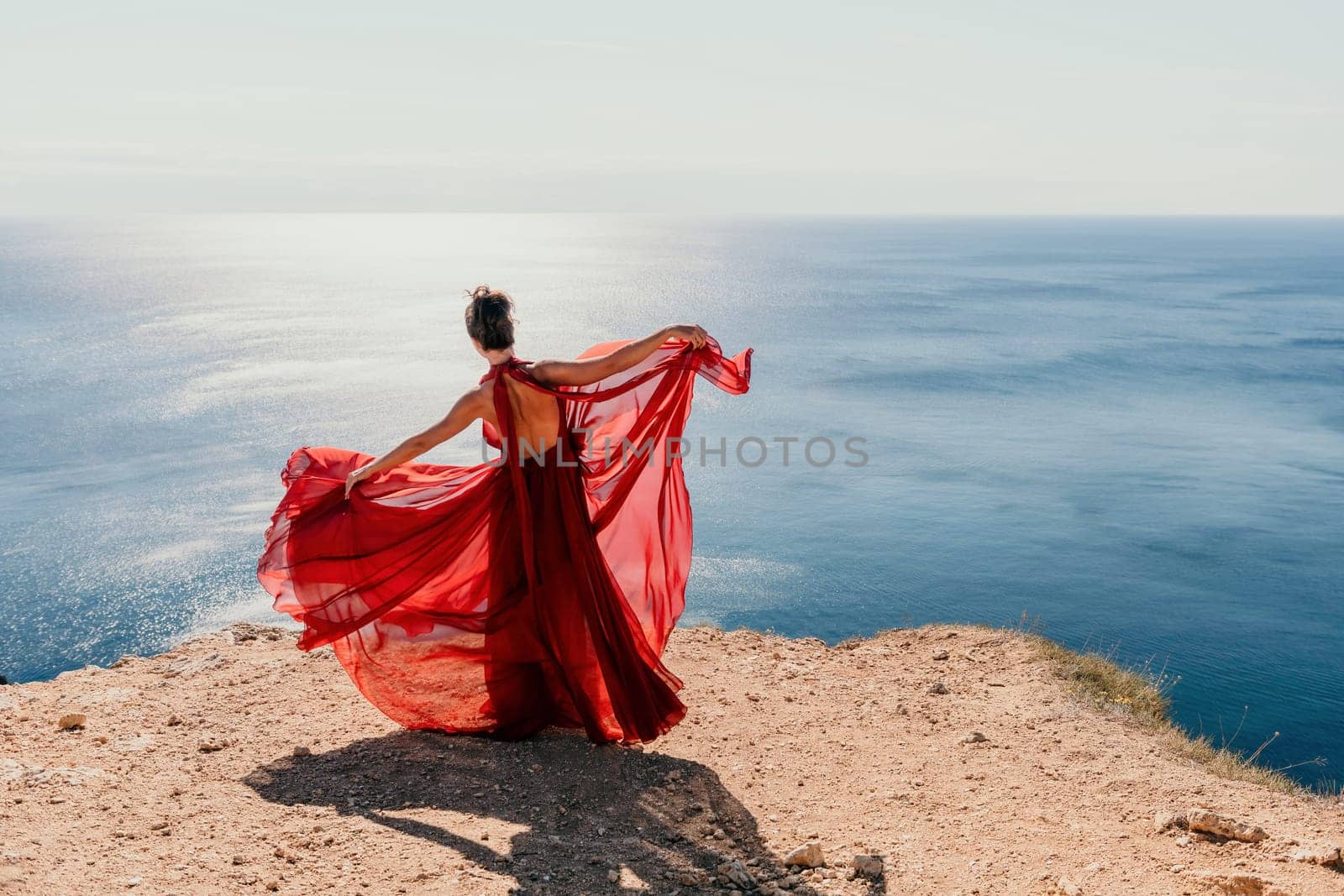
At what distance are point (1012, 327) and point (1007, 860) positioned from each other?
2611 inches

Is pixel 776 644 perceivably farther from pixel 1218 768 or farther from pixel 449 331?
pixel 449 331

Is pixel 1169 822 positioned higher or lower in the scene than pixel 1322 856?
lower

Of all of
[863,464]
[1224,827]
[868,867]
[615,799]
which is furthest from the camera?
[863,464]

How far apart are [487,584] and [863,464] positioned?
94.6ft

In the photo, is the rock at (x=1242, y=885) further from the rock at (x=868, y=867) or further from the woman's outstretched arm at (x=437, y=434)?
the woman's outstretched arm at (x=437, y=434)

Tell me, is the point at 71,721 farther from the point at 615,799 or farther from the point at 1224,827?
the point at 1224,827

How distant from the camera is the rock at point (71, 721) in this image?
617cm

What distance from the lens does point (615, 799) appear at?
535 centimetres

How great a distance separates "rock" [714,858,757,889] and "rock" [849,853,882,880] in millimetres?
517

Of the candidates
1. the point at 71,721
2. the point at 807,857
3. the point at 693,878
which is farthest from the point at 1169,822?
the point at 71,721

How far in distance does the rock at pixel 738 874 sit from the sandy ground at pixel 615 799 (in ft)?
0.05

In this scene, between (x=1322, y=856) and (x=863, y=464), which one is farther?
(x=863, y=464)

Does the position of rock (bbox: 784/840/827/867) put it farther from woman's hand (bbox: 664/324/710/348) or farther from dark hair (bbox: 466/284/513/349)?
dark hair (bbox: 466/284/513/349)

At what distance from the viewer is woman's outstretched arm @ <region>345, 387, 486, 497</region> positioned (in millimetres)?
5418
